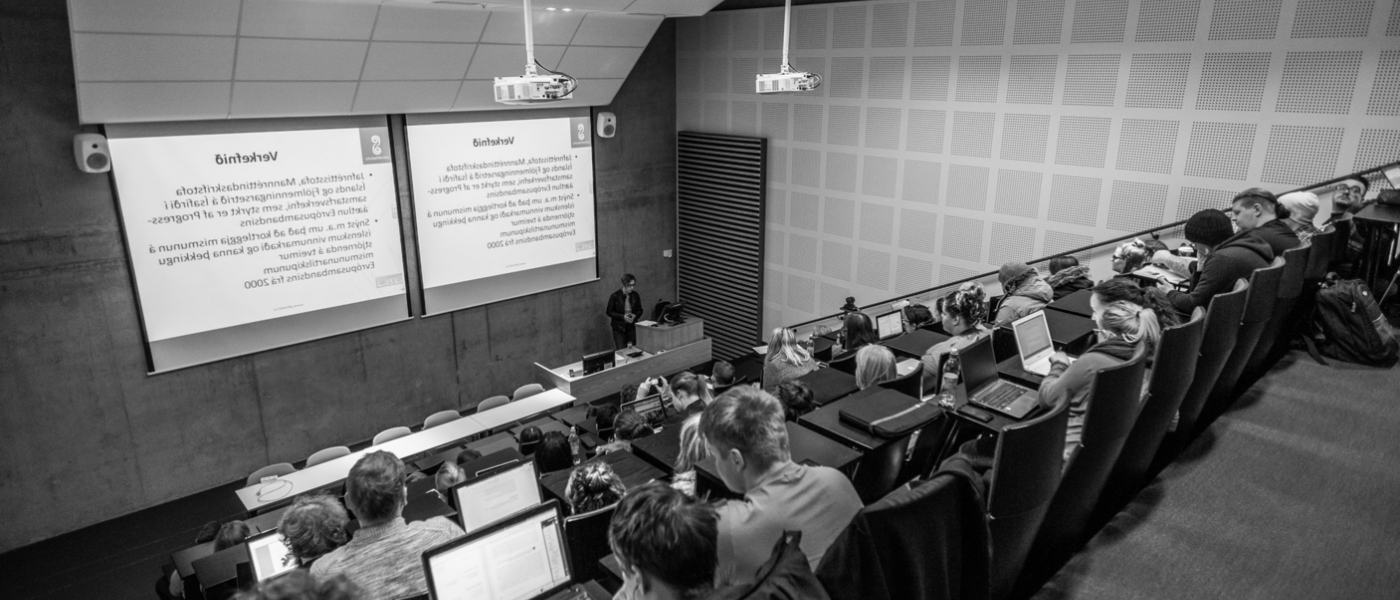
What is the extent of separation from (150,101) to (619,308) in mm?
5229

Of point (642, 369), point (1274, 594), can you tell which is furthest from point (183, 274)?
point (1274, 594)

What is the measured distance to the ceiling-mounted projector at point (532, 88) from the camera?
202 inches

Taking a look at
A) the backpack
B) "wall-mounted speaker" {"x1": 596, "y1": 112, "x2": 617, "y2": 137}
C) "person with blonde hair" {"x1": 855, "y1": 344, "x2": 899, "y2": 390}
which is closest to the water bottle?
"person with blonde hair" {"x1": 855, "y1": 344, "x2": 899, "y2": 390}

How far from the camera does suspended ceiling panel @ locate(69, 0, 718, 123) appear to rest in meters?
5.70

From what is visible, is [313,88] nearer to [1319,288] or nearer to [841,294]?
[841,294]

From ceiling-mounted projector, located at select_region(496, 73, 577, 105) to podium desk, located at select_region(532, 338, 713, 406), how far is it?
373 cm

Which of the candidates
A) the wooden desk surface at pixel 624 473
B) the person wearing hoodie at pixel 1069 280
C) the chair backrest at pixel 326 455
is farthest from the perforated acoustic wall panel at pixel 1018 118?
the chair backrest at pixel 326 455

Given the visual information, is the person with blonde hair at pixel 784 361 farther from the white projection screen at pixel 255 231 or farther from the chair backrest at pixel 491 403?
the white projection screen at pixel 255 231

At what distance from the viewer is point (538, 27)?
24.9ft

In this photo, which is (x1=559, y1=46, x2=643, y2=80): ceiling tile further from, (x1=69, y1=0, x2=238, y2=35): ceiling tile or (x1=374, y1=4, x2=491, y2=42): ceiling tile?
(x1=69, y1=0, x2=238, y2=35): ceiling tile

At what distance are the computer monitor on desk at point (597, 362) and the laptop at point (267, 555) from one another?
4.70 meters

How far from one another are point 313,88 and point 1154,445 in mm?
7188

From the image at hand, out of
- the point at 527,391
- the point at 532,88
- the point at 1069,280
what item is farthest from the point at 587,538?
the point at 527,391

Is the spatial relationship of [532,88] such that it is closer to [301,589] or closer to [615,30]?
[615,30]
